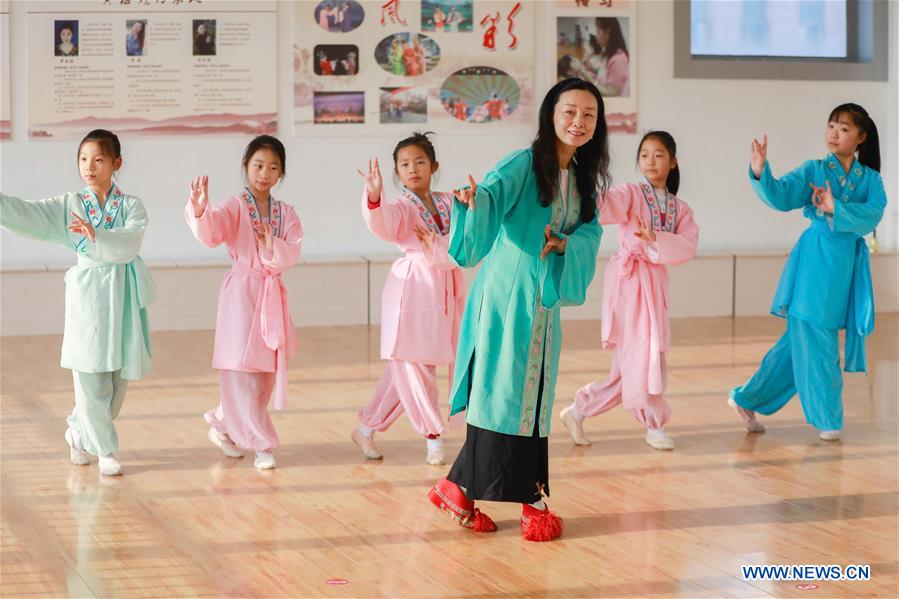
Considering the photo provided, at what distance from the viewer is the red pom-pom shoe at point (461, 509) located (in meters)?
4.00

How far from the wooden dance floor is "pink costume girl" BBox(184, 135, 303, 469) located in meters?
0.18

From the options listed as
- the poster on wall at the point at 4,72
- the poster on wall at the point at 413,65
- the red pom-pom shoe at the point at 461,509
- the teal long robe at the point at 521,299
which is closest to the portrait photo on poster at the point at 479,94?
the poster on wall at the point at 413,65

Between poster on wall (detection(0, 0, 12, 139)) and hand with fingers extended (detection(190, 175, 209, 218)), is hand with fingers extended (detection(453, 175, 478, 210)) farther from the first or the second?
poster on wall (detection(0, 0, 12, 139))

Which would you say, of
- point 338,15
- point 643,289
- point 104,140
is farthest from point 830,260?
point 338,15

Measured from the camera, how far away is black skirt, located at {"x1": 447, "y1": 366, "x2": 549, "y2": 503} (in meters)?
3.88

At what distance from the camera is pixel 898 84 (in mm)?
9391

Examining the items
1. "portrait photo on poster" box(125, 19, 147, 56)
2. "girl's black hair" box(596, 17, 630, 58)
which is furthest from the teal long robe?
"girl's black hair" box(596, 17, 630, 58)

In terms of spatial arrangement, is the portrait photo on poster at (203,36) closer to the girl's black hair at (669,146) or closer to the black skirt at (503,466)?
the girl's black hair at (669,146)

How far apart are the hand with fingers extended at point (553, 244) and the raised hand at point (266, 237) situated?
130cm

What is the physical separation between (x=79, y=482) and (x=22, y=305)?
3526 millimetres

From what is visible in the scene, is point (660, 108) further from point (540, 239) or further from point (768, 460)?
point (540, 239)

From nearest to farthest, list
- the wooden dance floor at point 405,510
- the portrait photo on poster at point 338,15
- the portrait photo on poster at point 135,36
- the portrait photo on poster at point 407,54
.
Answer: the wooden dance floor at point 405,510 → the portrait photo on poster at point 135,36 → the portrait photo on poster at point 338,15 → the portrait photo on poster at point 407,54

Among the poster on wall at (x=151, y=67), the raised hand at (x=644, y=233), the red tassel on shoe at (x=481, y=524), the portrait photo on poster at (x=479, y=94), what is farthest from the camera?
the portrait photo on poster at (x=479, y=94)

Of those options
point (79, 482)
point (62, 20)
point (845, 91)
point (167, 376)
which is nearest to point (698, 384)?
point (167, 376)
